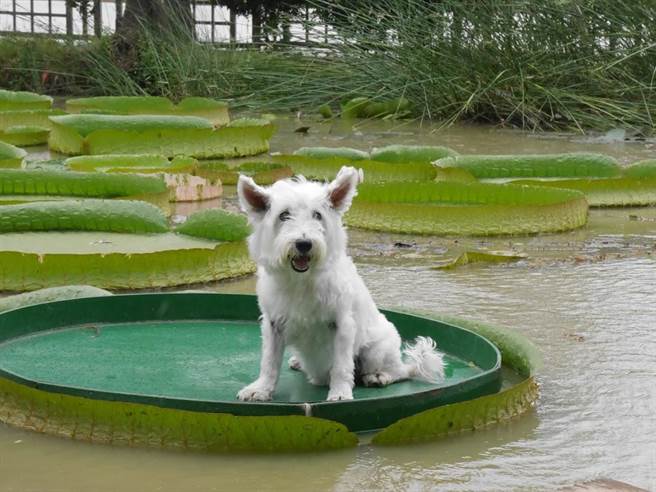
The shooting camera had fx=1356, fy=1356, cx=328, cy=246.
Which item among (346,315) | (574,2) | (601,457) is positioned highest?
(574,2)

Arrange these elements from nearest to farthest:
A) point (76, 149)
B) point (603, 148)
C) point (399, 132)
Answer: point (76, 149)
point (603, 148)
point (399, 132)

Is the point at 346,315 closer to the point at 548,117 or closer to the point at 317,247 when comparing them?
Answer: the point at 317,247

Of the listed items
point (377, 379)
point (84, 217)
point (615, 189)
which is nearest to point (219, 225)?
point (84, 217)

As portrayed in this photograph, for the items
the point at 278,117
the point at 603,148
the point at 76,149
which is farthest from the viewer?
the point at 278,117

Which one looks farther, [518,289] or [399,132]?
[399,132]

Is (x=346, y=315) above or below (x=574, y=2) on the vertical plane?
below

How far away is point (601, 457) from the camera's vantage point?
14.3ft

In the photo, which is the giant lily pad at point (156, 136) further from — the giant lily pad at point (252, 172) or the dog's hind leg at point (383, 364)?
the dog's hind leg at point (383, 364)

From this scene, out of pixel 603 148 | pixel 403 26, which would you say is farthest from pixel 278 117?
pixel 603 148

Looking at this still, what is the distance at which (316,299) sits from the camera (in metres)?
4.55

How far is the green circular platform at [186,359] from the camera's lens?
4.43 meters

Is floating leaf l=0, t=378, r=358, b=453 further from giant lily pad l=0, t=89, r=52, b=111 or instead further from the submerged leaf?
giant lily pad l=0, t=89, r=52, b=111

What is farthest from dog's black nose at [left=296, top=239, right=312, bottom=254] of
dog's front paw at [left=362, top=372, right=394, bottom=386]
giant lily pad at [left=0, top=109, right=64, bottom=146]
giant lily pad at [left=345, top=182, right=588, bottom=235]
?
giant lily pad at [left=0, top=109, right=64, bottom=146]

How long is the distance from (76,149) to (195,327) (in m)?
6.55
